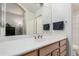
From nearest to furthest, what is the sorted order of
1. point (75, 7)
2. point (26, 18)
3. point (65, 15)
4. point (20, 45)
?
1. point (20, 45)
2. point (26, 18)
3. point (75, 7)
4. point (65, 15)

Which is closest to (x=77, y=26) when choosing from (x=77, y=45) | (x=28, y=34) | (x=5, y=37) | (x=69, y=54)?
(x=77, y=45)

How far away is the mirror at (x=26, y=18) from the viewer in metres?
1.35

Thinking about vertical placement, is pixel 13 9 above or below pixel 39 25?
above

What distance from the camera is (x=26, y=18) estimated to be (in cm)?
147

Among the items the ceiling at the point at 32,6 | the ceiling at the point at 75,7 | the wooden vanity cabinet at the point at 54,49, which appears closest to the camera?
the wooden vanity cabinet at the point at 54,49

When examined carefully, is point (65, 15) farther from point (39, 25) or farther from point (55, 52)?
point (55, 52)

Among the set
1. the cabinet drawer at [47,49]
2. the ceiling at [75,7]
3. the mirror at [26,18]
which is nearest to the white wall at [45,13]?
the mirror at [26,18]

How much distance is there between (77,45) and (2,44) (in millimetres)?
1123

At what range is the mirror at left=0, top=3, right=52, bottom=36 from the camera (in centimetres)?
135

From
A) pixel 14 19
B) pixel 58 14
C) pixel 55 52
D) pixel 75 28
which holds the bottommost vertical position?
pixel 55 52

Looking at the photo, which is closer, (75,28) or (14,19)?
(14,19)

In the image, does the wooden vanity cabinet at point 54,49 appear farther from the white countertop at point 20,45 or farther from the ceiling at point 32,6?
the ceiling at point 32,6

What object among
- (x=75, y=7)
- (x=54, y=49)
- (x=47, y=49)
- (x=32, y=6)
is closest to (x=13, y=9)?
(x=32, y=6)

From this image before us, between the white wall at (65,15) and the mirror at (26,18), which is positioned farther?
the white wall at (65,15)
